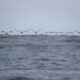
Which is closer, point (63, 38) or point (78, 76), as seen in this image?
point (78, 76)

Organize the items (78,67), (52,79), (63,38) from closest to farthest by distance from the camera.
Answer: (52,79)
(78,67)
(63,38)

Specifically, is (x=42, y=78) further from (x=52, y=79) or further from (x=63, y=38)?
(x=63, y=38)

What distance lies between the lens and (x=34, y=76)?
0.46 meters

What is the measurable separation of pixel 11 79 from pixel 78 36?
1.39 meters

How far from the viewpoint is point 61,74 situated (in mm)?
480

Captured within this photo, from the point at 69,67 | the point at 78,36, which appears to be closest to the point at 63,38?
the point at 78,36

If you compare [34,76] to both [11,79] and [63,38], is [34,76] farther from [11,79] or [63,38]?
[63,38]

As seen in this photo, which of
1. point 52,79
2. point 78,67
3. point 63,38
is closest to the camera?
point 52,79

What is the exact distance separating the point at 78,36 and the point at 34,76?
135 cm

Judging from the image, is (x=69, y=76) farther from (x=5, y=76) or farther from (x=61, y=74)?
(x=5, y=76)

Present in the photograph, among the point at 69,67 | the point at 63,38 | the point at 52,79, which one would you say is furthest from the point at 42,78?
the point at 63,38

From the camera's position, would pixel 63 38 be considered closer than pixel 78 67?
No

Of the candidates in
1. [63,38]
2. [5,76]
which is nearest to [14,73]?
[5,76]

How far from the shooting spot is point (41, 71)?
0.51 m
